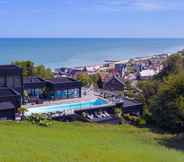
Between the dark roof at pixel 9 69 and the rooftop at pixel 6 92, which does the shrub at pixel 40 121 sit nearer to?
the rooftop at pixel 6 92

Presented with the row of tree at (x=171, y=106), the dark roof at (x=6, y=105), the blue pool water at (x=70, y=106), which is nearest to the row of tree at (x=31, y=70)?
the blue pool water at (x=70, y=106)

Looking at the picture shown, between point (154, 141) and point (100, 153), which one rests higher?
point (100, 153)

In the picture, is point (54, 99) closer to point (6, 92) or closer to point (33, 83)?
point (33, 83)

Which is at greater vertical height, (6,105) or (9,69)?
(9,69)

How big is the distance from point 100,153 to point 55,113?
1343 cm

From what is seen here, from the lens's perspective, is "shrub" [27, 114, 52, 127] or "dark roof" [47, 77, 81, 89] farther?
"dark roof" [47, 77, 81, 89]

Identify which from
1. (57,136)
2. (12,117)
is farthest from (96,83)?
(57,136)

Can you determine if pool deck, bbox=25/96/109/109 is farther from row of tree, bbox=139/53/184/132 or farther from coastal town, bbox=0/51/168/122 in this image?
row of tree, bbox=139/53/184/132

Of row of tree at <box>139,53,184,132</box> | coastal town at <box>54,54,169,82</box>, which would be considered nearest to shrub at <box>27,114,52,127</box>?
row of tree at <box>139,53,184,132</box>

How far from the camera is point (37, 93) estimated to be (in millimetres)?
30516

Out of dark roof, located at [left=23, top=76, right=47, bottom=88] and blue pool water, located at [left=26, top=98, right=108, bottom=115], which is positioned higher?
dark roof, located at [left=23, top=76, right=47, bottom=88]

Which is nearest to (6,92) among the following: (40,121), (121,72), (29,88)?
(29,88)

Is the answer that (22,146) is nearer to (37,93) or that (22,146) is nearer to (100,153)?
(100,153)

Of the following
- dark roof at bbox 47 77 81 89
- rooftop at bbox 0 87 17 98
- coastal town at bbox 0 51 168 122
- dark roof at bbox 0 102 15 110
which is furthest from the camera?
dark roof at bbox 47 77 81 89
